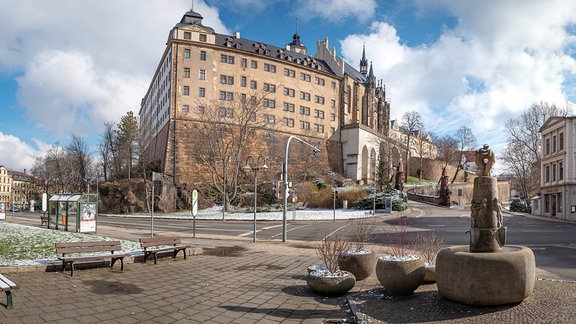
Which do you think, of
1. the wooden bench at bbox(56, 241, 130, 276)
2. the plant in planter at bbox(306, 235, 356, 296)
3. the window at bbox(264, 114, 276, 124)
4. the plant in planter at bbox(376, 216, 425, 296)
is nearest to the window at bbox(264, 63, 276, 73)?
the window at bbox(264, 114, 276, 124)

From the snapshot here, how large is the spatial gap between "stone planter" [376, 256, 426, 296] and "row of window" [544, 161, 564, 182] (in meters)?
45.8

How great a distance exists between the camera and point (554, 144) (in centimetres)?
4534

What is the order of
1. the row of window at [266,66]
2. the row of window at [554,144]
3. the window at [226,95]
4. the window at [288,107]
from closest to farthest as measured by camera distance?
the row of window at [554,144], the row of window at [266,66], the window at [226,95], the window at [288,107]

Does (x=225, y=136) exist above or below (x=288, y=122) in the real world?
below

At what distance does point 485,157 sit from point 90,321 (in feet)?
24.3

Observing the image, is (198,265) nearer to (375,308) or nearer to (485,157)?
(375,308)

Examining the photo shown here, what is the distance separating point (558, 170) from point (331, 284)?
4727 centimetres

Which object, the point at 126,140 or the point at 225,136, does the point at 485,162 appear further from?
the point at 126,140

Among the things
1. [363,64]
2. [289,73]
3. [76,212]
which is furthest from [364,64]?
[76,212]

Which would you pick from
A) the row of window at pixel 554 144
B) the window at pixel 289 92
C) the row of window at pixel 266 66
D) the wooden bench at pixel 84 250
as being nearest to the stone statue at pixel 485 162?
the wooden bench at pixel 84 250

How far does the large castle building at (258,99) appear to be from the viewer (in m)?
57.2

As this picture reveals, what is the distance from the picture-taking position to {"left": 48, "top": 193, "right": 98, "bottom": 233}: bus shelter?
18.5 meters

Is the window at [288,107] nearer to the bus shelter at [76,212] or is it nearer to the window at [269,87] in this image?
the window at [269,87]

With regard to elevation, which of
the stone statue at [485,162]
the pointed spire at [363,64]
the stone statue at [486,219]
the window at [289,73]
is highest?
the pointed spire at [363,64]
